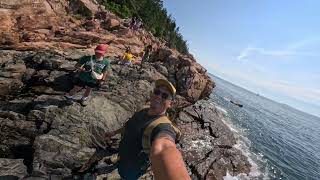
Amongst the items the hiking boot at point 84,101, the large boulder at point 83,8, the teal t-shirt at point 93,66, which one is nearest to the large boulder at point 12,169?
the hiking boot at point 84,101

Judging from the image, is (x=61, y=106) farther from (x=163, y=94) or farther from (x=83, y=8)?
(x=83, y=8)

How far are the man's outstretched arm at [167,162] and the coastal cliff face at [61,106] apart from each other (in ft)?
17.1

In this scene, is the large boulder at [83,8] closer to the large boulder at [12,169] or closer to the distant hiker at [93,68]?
the distant hiker at [93,68]

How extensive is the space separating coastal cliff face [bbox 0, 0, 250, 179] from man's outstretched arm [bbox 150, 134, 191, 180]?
5208 millimetres

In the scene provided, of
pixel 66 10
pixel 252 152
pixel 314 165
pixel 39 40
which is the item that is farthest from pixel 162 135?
pixel 314 165

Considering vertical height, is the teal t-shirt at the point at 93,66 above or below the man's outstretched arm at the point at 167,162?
below

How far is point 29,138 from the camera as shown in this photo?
9000mm

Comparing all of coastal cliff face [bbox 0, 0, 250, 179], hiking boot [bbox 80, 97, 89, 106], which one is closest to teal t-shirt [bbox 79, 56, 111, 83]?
hiking boot [bbox 80, 97, 89, 106]

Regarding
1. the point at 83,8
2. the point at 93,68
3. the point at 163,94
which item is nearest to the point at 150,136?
the point at 163,94

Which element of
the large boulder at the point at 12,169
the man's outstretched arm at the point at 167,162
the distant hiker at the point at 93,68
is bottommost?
the large boulder at the point at 12,169

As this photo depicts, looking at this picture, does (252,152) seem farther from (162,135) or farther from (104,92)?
(162,135)

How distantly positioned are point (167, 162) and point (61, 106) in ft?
28.2

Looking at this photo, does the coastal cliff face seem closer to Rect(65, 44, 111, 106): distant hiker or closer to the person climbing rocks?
Rect(65, 44, 111, 106): distant hiker

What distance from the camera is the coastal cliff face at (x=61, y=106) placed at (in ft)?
27.9
